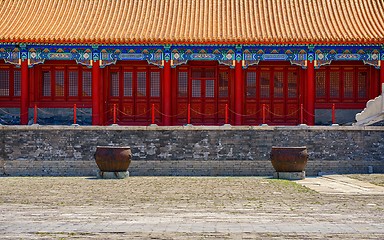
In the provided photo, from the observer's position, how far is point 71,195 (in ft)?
55.1

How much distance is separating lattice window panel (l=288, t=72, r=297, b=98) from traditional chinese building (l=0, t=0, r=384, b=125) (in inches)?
1.7

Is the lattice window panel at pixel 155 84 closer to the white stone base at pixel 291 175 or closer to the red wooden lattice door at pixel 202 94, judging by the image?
the red wooden lattice door at pixel 202 94

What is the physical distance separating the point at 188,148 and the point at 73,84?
6736mm

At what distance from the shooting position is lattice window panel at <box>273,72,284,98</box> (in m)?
29.6

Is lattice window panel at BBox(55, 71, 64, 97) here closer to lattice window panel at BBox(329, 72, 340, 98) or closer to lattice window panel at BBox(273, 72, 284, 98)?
lattice window panel at BBox(273, 72, 284, 98)

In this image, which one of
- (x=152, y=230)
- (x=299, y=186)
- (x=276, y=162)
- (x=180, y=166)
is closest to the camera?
(x=152, y=230)

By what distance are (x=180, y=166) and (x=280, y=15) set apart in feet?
28.5

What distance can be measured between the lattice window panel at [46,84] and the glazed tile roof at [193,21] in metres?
1.98

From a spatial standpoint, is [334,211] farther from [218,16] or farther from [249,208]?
[218,16]

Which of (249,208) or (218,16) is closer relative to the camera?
(249,208)

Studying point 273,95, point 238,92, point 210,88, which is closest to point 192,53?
point 210,88

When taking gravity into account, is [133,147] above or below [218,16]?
below

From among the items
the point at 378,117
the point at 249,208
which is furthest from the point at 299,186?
the point at 378,117

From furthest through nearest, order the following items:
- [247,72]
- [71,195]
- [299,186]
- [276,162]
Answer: [247,72] < [276,162] < [299,186] < [71,195]
